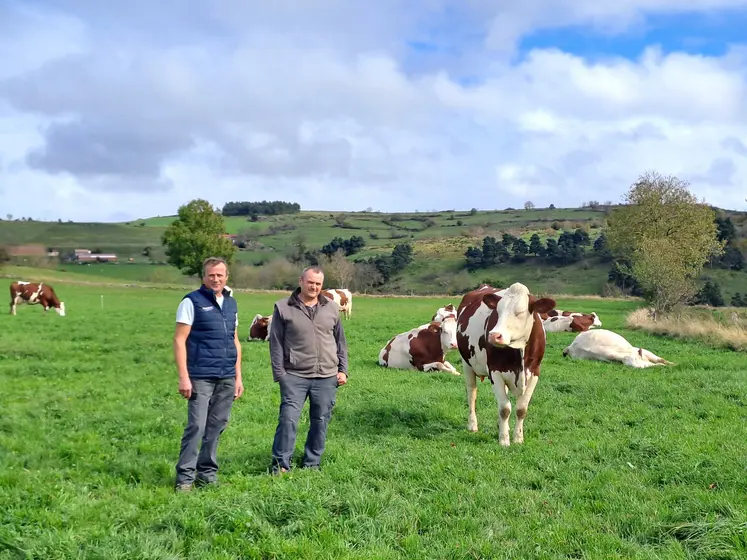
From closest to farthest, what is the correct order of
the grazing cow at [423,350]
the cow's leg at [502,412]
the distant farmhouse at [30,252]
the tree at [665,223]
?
the cow's leg at [502,412] < the grazing cow at [423,350] < the tree at [665,223] < the distant farmhouse at [30,252]

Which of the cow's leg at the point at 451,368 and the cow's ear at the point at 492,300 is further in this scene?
the cow's leg at the point at 451,368

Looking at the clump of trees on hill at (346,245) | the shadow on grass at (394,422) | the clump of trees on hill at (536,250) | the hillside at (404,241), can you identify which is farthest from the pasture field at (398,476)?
the clump of trees on hill at (346,245)

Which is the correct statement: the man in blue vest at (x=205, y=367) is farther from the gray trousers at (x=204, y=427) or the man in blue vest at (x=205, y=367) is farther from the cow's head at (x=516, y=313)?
the cow's head at (x=516, y=313)

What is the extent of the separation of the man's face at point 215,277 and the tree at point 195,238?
50289 millimetres

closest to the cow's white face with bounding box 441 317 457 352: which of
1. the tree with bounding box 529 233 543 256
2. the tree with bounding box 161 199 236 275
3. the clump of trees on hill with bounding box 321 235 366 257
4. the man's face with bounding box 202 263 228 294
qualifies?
the man's face with bounding box 202 263 228 294

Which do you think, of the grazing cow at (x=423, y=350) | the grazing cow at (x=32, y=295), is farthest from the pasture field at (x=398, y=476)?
the grazing cow at (x=32, y=295)

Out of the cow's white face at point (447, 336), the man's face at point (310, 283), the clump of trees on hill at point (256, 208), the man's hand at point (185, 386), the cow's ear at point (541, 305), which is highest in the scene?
the clump of trees on hill at point (256, 208)

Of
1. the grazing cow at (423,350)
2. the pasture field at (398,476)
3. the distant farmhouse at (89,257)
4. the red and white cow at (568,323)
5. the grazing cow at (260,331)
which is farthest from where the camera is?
the distant farmhouse at (89,257)

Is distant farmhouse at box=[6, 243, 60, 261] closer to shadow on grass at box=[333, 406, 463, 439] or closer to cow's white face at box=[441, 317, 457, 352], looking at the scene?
cow's white face at box=[441, 317, 457, 352]

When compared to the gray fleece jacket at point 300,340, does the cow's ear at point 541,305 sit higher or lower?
higher

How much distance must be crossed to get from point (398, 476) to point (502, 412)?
87.6 inches

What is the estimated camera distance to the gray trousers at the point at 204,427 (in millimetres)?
6594

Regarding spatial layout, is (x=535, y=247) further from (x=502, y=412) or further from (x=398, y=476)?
(x=398, y=476)

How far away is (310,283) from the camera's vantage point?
720cm
